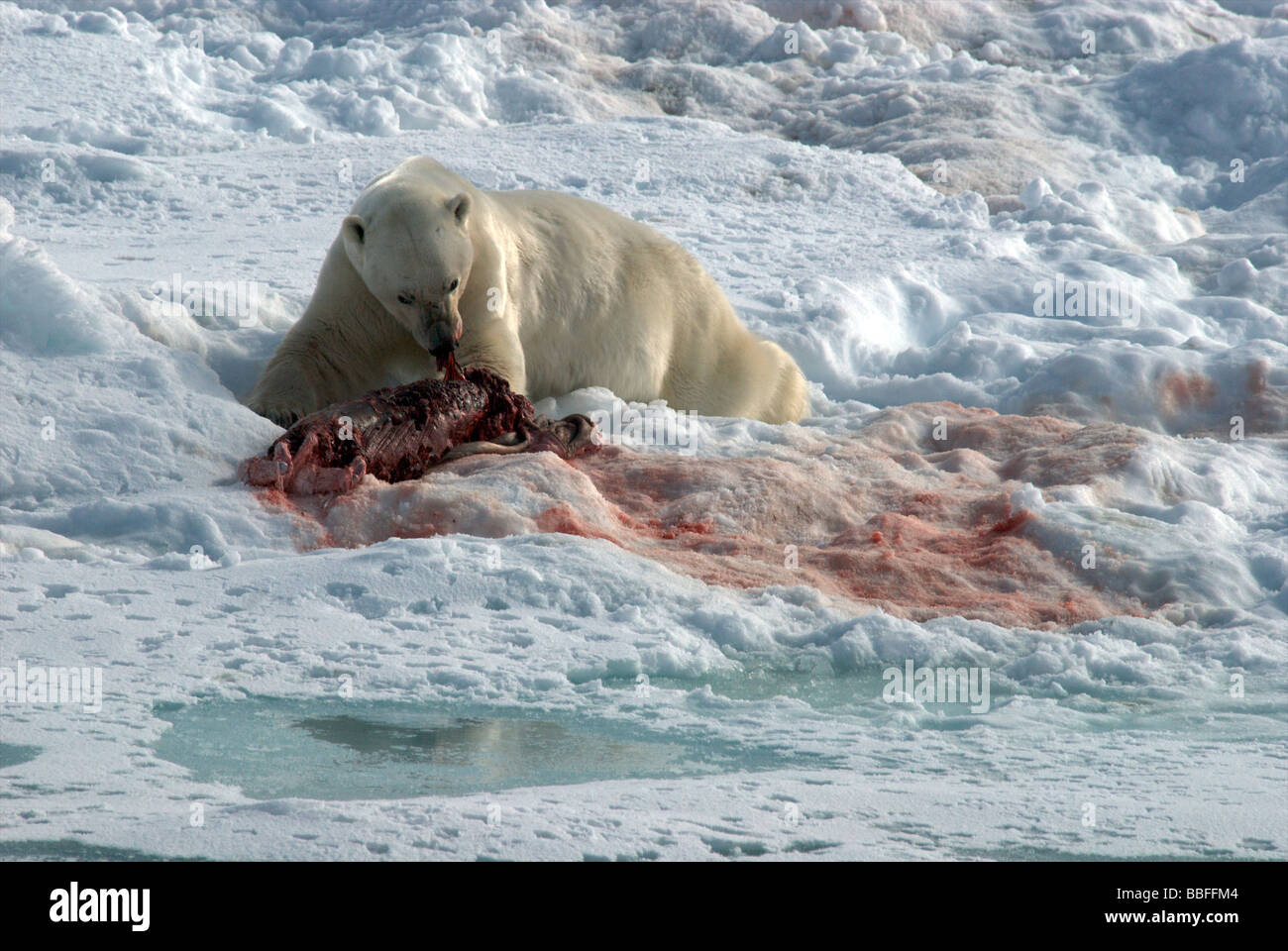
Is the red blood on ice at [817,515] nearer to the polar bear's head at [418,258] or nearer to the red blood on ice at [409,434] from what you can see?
the red blood on ice at [409,434]

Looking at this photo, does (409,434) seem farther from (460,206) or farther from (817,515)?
(817,515)

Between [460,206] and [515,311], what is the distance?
683 mm

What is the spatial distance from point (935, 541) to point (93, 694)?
2.98 meters

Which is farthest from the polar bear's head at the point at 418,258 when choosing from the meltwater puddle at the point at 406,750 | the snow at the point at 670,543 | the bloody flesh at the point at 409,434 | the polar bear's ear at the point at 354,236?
the meltwater puddle at the point at 406,750

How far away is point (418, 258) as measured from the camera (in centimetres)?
550

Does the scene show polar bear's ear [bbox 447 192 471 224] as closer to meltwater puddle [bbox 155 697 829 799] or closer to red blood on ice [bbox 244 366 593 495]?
red blood on ice [bbox 244 366 593 495]

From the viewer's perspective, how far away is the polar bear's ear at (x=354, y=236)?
18.4 ft

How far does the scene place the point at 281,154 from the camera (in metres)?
10.4

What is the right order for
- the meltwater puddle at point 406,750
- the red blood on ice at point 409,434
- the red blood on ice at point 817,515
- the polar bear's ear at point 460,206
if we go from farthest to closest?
1. the polar bear's ear at point 460,206
2. the red blood on ice at point 409,434
3. the red blood on ice at point 817,515
4. the meltwater puddle at point 406,750

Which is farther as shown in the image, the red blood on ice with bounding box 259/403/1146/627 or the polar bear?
the polar bear

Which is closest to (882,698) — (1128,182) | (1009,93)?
(1128,182)

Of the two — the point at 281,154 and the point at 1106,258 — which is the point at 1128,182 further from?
the point at 281,154

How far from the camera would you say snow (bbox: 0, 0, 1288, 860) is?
2.88 m

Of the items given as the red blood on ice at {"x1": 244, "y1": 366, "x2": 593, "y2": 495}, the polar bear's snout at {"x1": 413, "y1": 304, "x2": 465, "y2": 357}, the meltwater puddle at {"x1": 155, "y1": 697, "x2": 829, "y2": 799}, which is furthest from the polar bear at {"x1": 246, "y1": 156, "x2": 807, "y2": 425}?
the meltwater puddle at {"x1": 155, "y1": 697, "x2": 829, "y2": 799}
